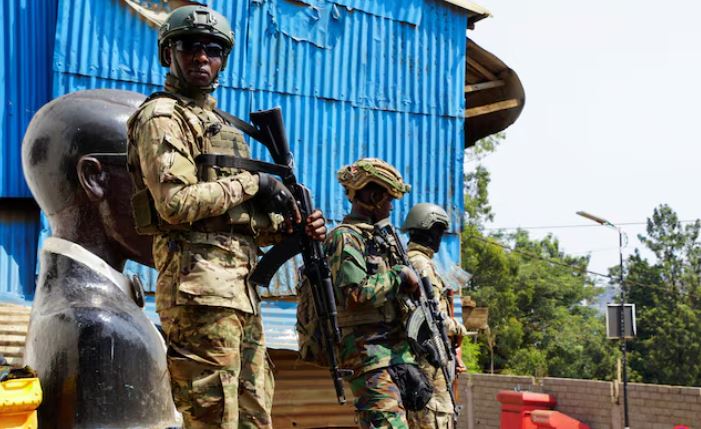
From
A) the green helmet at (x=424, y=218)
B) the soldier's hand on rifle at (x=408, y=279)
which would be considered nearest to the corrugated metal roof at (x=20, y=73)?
the green helmet at (x=424, y=218)

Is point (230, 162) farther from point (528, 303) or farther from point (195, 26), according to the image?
point (528, 303)

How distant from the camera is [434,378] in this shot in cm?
654

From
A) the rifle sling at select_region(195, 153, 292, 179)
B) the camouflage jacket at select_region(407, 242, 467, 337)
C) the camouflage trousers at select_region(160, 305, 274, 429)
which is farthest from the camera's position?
the camouflage jacket at select_region(407, 242, 467, 337)

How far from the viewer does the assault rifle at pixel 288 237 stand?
12.9 feet

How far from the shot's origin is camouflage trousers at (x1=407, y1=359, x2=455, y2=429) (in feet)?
19.7

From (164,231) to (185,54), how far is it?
70 cm

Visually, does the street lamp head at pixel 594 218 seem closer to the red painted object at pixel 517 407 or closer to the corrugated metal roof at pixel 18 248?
the red painted object at pixel 517 407

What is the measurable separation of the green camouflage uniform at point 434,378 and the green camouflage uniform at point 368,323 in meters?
0.39

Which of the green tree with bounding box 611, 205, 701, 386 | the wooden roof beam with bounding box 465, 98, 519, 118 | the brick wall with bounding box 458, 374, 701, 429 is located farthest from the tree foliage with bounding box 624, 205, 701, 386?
the wooden roof beam with bounding box 465, 98, 519, 118

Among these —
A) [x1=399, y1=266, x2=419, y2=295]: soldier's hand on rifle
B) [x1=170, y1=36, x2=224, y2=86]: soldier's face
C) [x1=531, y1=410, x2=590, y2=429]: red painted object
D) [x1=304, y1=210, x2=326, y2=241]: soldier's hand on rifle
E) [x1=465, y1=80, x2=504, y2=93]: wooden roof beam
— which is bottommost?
[x1=531, y1=410, x2=590, y2=429]: red painted object

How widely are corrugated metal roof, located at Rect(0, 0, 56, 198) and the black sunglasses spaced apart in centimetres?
517

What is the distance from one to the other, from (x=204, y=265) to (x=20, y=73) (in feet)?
19.2

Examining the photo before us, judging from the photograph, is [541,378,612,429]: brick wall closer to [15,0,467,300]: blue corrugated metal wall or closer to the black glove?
[15,0,467,300]: blue corrugated metal wall

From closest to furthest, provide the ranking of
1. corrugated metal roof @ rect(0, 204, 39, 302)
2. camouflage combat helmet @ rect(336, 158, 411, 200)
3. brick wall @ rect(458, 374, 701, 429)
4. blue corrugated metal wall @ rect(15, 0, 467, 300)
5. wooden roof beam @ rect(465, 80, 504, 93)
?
camouflage combat helmet @ rect(336, 158, 411, 200)
corrugated metal roof @ rect(0, 204, 39, 302)
blue corrugated metal wall @ rect(15, 0, 467, 300)
wooden roof beam @ rect(465, 80, 504, 93)
brick wall @ rect(458, 374, 701, 429)
